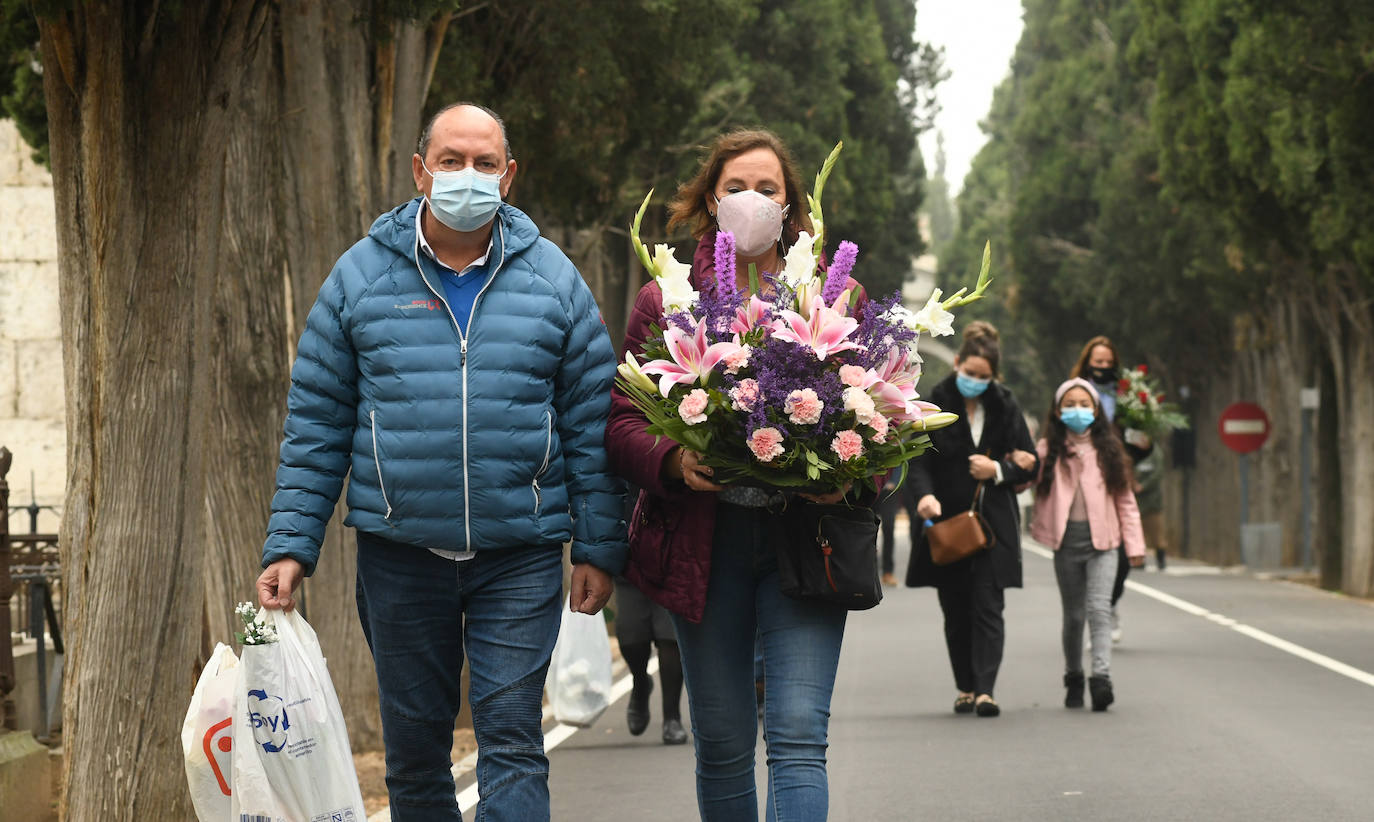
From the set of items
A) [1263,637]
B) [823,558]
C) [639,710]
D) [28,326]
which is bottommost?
[1263,637]

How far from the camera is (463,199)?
5.05 meters

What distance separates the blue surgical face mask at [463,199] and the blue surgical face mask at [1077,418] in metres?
7.04

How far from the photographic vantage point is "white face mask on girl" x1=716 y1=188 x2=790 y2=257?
518 centimetres

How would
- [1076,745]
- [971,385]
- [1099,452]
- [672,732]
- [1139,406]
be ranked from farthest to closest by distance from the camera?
[1139,406]
[1099,452]
[971,385]
[672,732]
[1076,745]

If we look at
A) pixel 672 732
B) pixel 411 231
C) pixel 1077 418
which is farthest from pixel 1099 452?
pixel 411 231

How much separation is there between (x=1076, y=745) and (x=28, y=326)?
1182 centimetres

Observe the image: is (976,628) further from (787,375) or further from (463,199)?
(463,199)

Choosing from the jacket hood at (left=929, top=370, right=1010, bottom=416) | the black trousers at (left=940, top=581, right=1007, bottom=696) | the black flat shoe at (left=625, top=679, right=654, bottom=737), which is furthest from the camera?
the jacket hood at (left=929, top=370, right=1010, bottom=416)

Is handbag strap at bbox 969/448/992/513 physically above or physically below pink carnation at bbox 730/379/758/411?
below

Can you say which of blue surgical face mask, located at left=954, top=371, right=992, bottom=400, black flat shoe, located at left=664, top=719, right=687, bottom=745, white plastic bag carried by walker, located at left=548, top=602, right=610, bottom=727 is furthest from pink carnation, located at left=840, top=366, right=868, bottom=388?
blue surgical face mask, located at left=954, top=371, right=992, bottom=400

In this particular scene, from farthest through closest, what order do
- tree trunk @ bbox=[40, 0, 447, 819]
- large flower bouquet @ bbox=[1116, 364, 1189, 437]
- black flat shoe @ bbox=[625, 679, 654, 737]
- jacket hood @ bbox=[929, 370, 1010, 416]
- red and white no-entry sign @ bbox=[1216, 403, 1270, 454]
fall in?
red and white no-entry sign @ bbox=[1216, 403, 1270, 454], large flower bouquet @ bbox=[1116, 364, 1189, 437], jacket hood @ bbox=[929, 370, 1010, 416], black flat shoe @ bbox=[625, 679, 654, 737], tree trunk @ bbox=[40, 0, 447, 819]

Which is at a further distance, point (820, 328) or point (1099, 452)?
point (1099, 452)

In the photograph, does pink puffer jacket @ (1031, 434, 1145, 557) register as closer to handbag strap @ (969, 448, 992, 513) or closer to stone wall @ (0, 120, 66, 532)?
handbag strap @ (969, 448, 992, 513)

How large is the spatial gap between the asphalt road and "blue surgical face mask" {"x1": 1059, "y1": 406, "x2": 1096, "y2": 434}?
1549 mm
